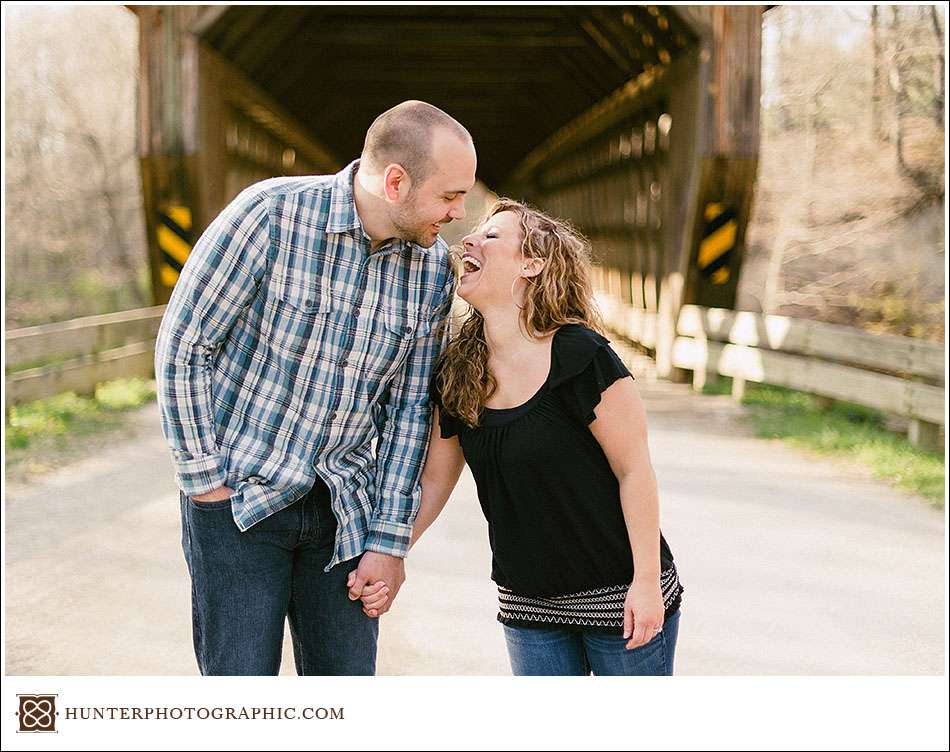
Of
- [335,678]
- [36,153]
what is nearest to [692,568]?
[335,678]

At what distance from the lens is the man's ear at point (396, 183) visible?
228 cm

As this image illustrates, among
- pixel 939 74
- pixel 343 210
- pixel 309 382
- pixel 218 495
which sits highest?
pixel 939 74

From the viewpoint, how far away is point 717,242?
9.61 m

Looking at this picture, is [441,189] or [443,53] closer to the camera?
[441,189]

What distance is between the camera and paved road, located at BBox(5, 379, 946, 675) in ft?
12.1

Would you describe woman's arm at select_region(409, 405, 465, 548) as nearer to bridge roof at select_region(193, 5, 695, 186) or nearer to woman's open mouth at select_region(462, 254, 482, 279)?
woman's open mouth at select_region(462, 254, 482, 279)

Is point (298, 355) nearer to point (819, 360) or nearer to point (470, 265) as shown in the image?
point (470, 265)

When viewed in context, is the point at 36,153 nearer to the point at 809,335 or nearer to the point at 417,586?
the point at 809,335

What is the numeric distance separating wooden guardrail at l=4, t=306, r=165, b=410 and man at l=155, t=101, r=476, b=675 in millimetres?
5896

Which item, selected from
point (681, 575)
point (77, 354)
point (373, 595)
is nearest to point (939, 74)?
point (77, 354)

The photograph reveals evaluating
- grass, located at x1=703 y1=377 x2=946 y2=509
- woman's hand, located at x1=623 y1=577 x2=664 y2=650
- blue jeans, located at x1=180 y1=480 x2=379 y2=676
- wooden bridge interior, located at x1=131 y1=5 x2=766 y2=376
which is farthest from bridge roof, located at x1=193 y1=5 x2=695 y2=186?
woman's hand, located at x1=623 y1=577 x2=664 y2=650

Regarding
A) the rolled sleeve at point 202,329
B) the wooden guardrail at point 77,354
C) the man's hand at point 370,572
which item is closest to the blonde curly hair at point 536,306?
the man's hand at point 370,572

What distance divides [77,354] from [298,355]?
7220 millimetres

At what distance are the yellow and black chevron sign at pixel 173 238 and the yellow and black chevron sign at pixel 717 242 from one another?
422 cm
